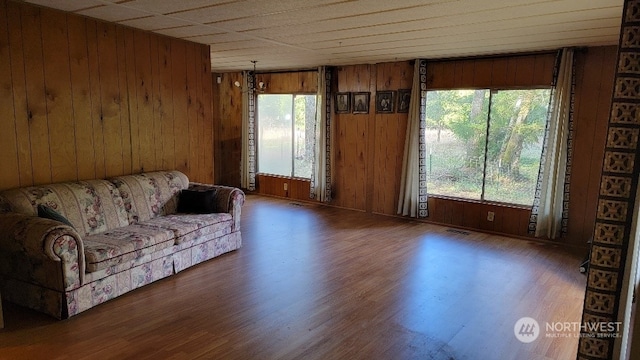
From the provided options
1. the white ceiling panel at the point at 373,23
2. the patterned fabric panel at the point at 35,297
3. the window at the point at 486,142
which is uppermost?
the white ceiling panel at the point at 373,23

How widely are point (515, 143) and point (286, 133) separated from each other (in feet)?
12.9

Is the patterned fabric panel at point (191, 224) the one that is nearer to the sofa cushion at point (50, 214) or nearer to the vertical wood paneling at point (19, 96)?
the sofa cushion at point (50, 214)

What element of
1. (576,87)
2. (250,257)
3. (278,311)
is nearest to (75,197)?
(250,257)

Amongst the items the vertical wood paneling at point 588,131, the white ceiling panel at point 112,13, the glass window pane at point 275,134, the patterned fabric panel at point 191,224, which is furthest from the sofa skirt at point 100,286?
the vertical wood paneling at point 588,131

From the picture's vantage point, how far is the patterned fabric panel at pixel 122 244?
309cm

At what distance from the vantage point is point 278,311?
3105 mm

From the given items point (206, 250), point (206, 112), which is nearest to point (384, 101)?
point (206, 112)

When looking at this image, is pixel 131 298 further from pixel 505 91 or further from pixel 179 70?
pixel 505 91

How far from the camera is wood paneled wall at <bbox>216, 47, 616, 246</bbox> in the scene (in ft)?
15.4

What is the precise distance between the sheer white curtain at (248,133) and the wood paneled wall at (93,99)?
8.33ft

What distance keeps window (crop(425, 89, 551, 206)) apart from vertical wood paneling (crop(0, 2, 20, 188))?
15.9 feet

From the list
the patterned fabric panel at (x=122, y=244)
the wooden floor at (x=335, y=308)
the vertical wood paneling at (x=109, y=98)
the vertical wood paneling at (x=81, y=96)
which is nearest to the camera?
the wooden floor at (x=335, y=308)

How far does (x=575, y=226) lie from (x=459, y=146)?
1717 mm

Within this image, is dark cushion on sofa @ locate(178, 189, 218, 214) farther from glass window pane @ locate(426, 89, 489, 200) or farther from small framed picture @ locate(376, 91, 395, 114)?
glass window pane @ locate(426, 89, 489, 200)
